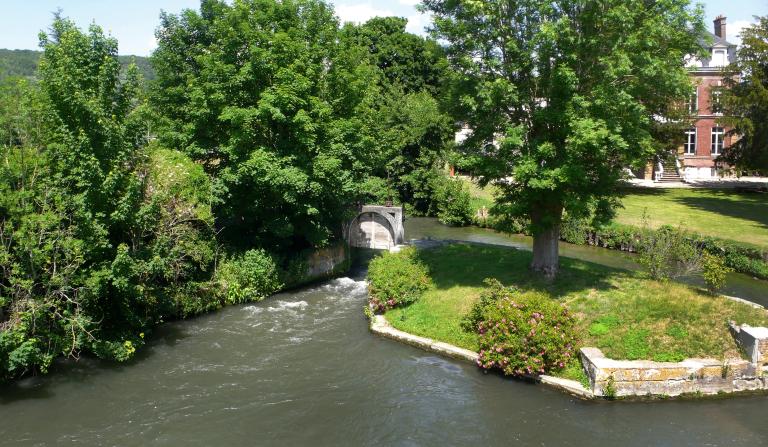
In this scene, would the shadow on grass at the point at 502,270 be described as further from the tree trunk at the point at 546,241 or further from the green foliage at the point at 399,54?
the green foliage at the point at 399,54

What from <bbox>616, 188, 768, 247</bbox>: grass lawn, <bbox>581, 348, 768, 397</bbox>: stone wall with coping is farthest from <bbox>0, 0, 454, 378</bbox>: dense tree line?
<bbox>616, 188, 768, 247</bbox>: grass lawn

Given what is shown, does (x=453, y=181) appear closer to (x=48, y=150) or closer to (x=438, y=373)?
(x=438, y=373)

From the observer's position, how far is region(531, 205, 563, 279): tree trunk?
1814cm

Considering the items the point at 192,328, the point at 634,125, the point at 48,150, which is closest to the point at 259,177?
the point at 192,328

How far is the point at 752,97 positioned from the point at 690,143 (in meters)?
18.5

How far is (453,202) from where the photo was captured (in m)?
41.2

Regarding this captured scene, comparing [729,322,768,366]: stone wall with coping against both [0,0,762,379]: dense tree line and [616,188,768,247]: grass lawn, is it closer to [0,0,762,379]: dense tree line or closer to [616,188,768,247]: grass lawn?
[0,0,762,379]: dense tree line

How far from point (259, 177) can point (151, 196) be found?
4.73m

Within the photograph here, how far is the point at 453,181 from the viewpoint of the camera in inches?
1676

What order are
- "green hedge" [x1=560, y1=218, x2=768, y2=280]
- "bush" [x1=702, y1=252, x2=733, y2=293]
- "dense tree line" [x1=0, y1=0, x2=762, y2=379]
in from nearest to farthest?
1. "dense tree line" [x1=0, y1=0, x2=762, y2=379]
2. "bush" [x1=702, y1=252, x2=733, y2=293]
3. "green hedge" [x1=560, y1=218, x2=768, y2=280]

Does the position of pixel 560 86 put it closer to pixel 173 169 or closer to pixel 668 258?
pixel 668 258

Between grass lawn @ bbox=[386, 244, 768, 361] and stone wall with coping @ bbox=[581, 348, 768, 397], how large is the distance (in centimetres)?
44

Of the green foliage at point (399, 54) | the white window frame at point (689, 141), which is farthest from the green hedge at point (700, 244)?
the white window frame at point (689, 141)

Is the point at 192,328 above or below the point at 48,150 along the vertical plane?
below
